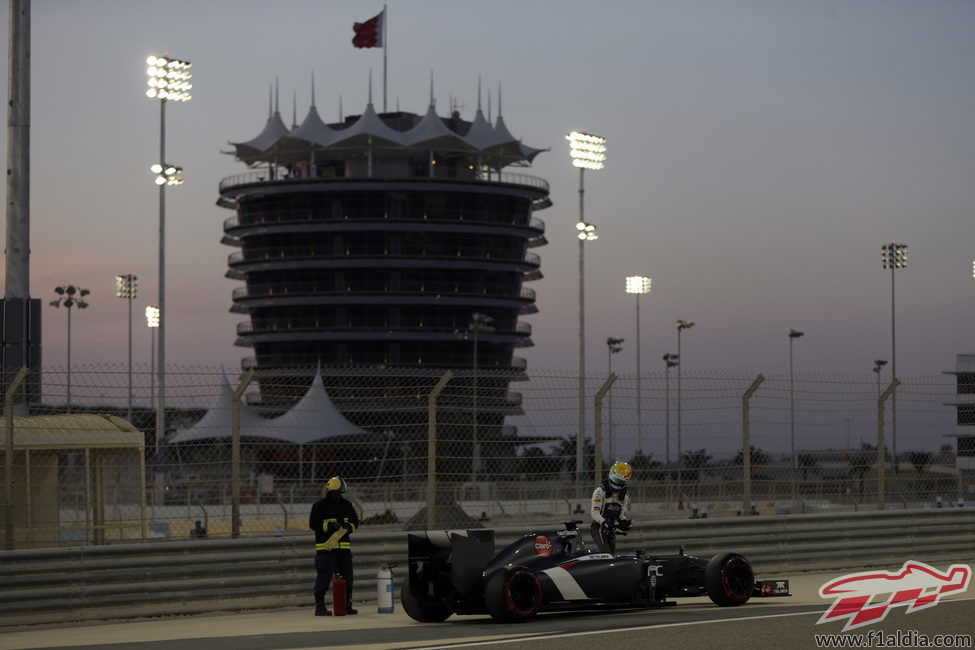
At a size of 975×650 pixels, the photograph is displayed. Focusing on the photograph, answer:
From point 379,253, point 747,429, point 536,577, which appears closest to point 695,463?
point 747,429

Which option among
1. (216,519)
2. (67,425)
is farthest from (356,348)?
(67,425)

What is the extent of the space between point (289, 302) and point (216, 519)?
199ft

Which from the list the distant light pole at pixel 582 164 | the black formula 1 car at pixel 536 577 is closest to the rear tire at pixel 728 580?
the black formula 1 car at pixel 536 577

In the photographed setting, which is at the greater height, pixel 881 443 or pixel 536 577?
pixel 881 443

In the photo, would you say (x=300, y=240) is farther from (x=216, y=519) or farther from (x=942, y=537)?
(x=942, y=537)

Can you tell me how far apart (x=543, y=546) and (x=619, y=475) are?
1782mm

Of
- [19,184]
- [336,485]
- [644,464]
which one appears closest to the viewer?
[336,485]

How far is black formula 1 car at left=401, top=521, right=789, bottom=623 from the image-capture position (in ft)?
43.0

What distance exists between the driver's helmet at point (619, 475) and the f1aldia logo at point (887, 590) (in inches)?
103

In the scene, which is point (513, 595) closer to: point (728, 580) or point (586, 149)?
point (728, 580)

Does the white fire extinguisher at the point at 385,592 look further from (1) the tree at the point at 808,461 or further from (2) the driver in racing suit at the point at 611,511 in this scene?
(1) the tree at the point at 808,461

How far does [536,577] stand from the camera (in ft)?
43.2

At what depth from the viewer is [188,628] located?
1332 cm

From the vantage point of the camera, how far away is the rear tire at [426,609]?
13453mm
